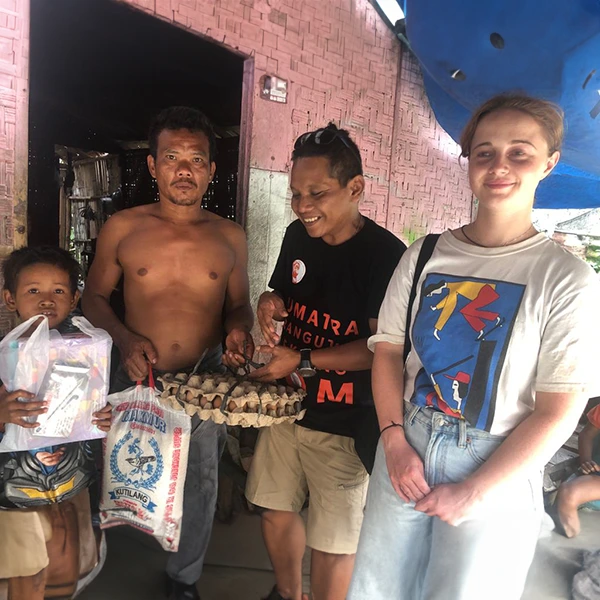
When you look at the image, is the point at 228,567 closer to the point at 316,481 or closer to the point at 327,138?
the point at 316,481

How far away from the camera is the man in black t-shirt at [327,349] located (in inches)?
74.4

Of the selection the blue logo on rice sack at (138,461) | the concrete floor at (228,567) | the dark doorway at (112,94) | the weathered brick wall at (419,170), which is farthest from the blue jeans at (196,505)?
the weathered brick wall at (419,170)

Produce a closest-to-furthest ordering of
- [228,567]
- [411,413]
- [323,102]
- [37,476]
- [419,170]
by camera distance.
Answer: [411,413], [37,476], [228,567], [323,102], [419,170]

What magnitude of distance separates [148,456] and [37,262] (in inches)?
34.8

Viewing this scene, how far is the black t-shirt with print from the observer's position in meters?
1.88

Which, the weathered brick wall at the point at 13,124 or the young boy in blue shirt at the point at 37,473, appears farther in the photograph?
the weathered brick wall at the point at 13,124

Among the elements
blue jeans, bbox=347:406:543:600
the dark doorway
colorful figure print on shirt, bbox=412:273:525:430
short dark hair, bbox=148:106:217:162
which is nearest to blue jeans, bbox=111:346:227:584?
blue jeans, bbox=347:406:543:600

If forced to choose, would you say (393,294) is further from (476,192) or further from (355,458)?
(355,458)

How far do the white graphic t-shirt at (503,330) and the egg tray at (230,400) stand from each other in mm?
550

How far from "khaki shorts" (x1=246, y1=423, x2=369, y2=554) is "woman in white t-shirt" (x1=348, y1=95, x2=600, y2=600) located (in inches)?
19.1

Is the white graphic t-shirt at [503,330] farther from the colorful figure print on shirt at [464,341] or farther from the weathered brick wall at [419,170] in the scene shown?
the weathered brick wall at [419,170]

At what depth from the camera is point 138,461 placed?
194 cm

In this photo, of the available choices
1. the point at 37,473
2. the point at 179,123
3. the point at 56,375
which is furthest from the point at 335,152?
the point at 37,473

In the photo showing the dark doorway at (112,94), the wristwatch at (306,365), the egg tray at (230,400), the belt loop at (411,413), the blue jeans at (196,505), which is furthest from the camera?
the dark doorway at (112,94)
